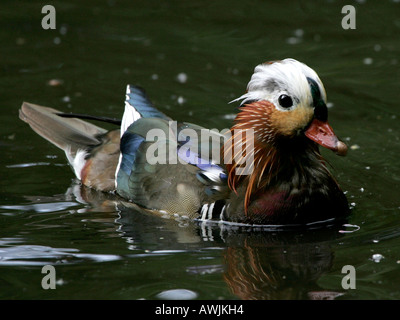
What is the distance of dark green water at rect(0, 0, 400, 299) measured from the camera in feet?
A: 17.1

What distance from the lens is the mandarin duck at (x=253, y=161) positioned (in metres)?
5.79

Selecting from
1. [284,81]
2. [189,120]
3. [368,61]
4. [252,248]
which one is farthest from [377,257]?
[368,61]

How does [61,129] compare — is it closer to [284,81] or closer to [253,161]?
[253,161]

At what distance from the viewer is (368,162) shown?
7.53 metres

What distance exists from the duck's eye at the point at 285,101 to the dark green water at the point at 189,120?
997mm

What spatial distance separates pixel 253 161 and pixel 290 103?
0.64m

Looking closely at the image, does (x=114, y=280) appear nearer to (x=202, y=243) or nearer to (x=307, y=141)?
(x=202, y=243)

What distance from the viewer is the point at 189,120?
8.52 m
